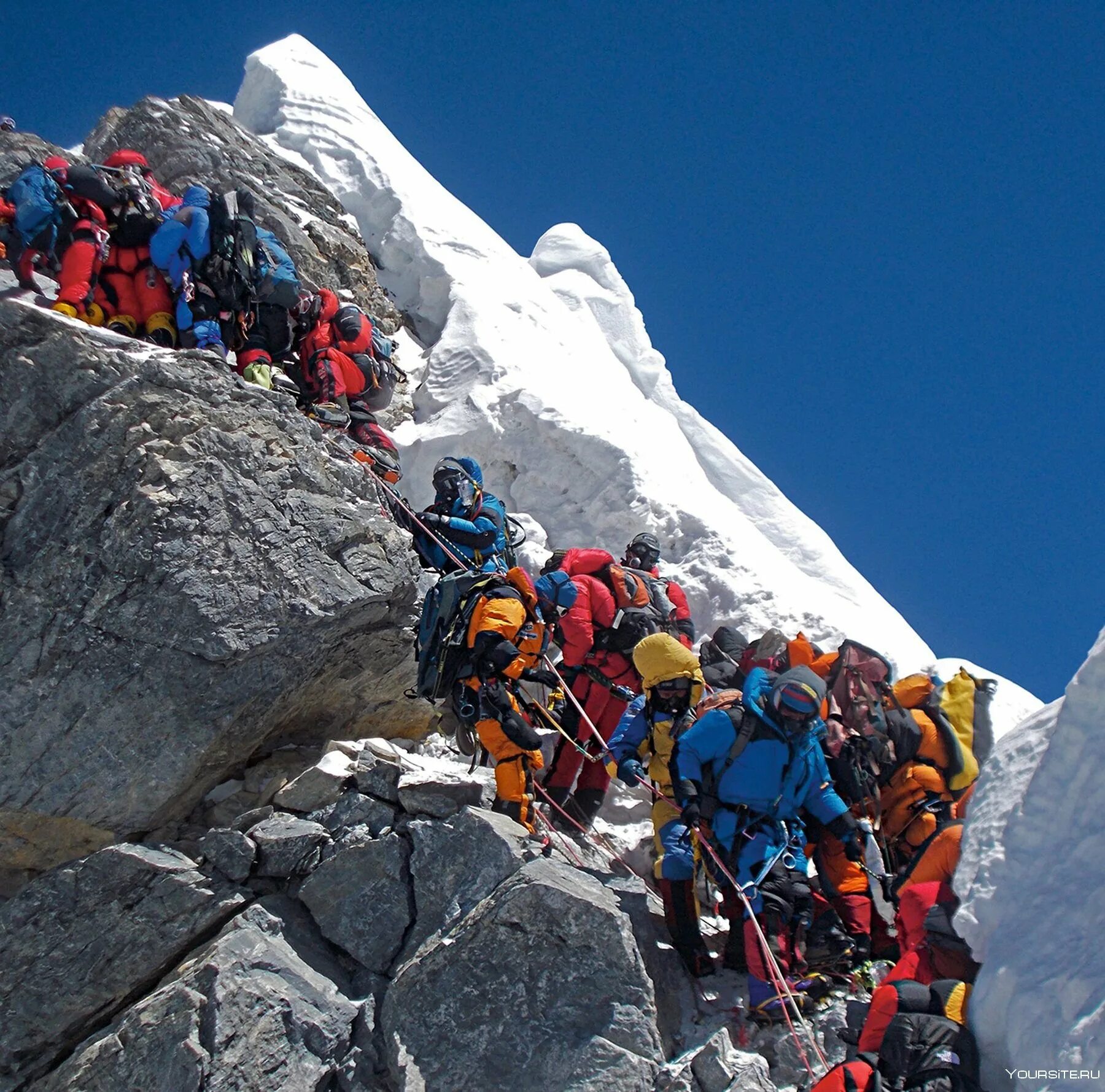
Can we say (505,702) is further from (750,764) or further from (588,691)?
(750,764)

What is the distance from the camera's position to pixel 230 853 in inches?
266

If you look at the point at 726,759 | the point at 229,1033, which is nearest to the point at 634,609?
the point at 726,759

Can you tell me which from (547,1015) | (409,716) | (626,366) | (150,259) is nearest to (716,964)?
(547,1015)

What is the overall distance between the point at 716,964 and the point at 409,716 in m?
3.70

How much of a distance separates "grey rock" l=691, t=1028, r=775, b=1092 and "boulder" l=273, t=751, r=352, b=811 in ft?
10.6

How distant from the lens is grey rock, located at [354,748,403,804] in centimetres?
702

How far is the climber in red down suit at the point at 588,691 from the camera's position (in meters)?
7.96

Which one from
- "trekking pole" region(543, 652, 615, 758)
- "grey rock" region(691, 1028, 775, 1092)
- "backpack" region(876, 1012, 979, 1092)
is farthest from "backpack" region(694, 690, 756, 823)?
"backpack" region(876, 1012, 979, 1092)

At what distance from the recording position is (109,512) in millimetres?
7645

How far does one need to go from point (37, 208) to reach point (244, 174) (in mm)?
6797

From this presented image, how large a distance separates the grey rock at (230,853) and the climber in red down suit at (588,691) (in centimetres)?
247

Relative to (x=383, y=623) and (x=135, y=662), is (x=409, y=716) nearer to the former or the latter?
(x=383, y=623)

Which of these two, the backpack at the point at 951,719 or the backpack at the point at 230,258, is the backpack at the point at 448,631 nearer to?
the backpack at the point at 951,719

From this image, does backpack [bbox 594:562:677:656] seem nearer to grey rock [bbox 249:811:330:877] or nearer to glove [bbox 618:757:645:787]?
glove [bbox 618:757:645:787]
